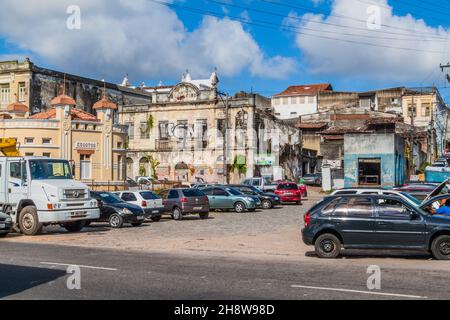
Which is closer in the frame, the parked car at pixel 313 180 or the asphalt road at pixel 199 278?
the asphalt road at pixel 199 278

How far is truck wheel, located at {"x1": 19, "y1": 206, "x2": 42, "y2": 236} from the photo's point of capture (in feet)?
72.4

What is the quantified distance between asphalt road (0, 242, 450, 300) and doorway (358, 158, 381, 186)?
123 feet

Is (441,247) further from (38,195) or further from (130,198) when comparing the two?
(130,198)

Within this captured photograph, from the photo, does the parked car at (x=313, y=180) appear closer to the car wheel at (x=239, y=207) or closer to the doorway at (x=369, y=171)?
the doorway at (x=369, y=171)

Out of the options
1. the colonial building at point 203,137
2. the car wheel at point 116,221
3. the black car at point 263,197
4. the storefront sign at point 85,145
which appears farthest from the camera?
the colonial building at point 203,137

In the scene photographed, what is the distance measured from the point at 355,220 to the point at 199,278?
5335 mm

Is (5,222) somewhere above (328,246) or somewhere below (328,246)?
above

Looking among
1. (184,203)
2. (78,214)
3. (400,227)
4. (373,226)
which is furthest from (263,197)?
(400,227)

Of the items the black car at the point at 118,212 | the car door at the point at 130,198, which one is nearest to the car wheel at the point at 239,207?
the car door at the point at 130,198

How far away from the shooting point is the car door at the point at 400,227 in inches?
602

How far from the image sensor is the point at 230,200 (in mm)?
34938

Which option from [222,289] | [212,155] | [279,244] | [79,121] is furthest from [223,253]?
[212,155]

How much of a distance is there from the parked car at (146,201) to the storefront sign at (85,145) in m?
14.1
